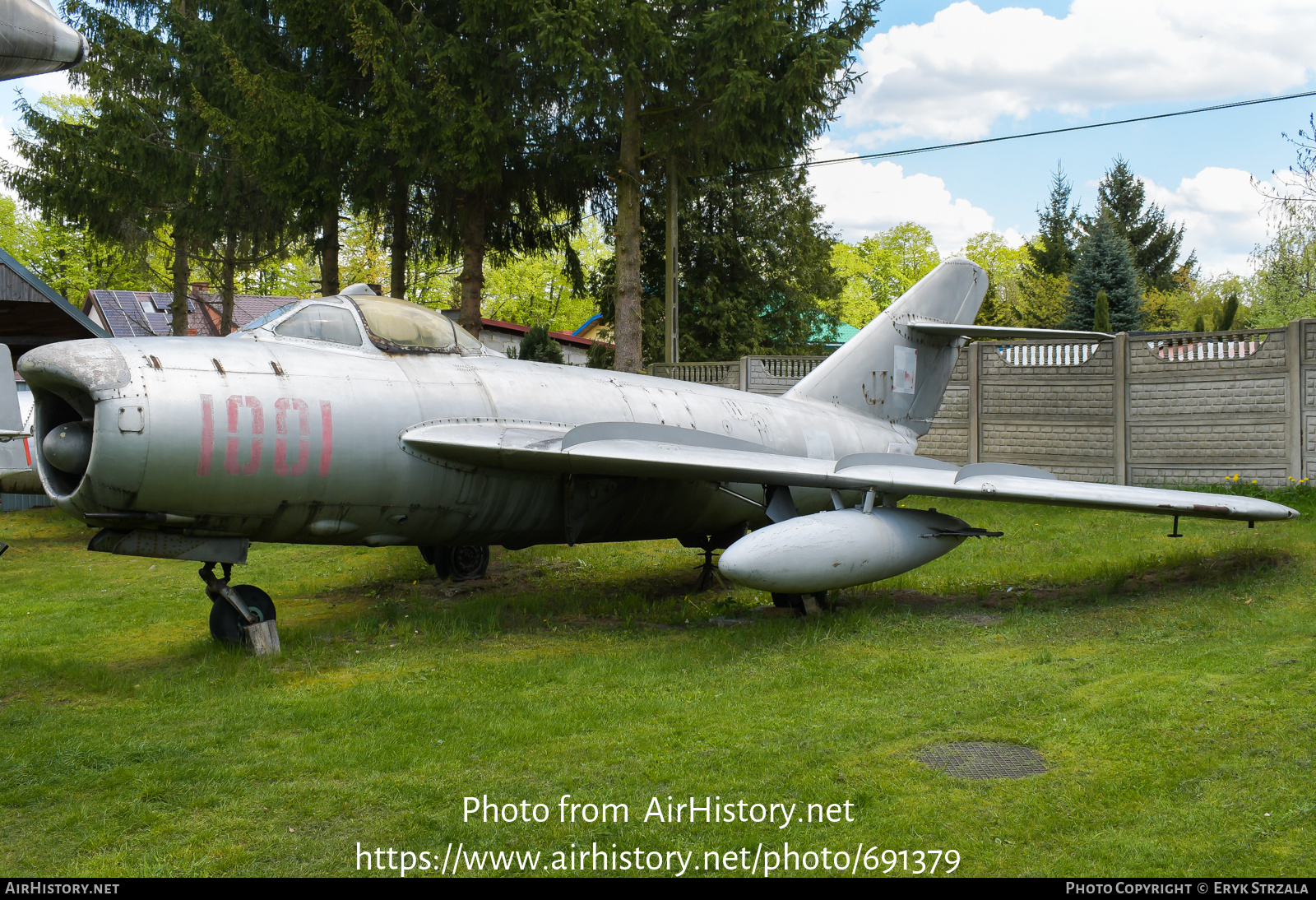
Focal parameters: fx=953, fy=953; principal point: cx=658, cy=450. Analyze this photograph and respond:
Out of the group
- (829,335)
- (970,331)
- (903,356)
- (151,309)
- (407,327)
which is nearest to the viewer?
(407,327)

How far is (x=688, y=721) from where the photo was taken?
6230 millimetres

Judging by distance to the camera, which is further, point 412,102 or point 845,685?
point 412,102

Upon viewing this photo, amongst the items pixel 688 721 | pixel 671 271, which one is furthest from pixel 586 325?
pixel 688 721

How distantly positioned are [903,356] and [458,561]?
6.72 metres

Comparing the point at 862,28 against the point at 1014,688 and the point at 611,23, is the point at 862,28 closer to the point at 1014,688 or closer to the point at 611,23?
the point at 611,23

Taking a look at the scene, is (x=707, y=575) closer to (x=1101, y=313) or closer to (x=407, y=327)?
(x=407, y=327)

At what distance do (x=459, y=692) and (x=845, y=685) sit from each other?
112 inches

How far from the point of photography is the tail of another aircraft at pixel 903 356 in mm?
13133

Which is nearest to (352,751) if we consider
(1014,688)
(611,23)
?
(1014,688)

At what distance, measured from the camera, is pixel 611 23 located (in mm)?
18188

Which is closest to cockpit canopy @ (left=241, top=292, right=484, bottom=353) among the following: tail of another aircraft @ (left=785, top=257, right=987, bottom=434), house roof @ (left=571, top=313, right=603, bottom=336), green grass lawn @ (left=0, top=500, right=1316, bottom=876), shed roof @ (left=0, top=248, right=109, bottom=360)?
green grass lawn @ (left=0, top=500, right=1316, bottom=876)

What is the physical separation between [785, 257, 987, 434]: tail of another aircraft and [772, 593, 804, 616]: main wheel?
3671 mm

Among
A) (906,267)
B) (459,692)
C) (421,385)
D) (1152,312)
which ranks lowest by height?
(459,692)

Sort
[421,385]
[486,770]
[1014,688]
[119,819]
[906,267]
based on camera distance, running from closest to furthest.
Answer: [119,819] < [486,770] < [1014,688] < [421,385] < [906,267]
